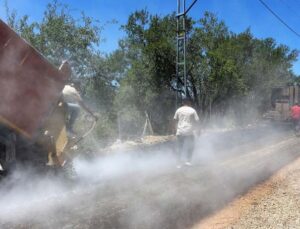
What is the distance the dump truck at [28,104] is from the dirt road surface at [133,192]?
1.31 ft

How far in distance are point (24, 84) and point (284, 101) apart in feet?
68.2

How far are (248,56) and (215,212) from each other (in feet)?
98.5

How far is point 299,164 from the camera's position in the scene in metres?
11.5

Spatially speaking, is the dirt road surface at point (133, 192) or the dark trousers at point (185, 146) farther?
the dark trousers at point (185, 146)

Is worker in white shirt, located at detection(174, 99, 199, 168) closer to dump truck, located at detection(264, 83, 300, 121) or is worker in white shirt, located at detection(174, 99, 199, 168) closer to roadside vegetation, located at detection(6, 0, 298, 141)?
roadside vegetation, located at detection(6, 0, 298, 141)

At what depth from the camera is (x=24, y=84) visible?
6.18m

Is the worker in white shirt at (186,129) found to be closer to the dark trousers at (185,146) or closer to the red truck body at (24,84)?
the dark trousers at (185,146)

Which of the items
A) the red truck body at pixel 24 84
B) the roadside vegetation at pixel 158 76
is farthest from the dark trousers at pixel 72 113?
the roadside vegetation at pixel 158 76

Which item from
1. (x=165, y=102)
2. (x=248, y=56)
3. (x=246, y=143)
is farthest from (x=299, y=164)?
(x=248, y=56)

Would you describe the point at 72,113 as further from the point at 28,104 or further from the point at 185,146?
the point at 185,146

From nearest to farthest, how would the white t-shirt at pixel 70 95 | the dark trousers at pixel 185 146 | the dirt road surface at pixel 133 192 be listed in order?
1. the dirt road surface at pixel 133 192
2. the white t-shirt at pixel 70 95
3. the dark trousers at pixel 185 146

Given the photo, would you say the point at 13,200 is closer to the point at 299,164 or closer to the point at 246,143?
the point at 299,164

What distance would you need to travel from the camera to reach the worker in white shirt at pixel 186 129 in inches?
396

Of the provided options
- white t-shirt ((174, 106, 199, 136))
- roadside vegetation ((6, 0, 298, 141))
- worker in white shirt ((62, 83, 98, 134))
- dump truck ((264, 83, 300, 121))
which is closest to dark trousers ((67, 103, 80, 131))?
worker in white shirt ((62, 83, 98, 134))
